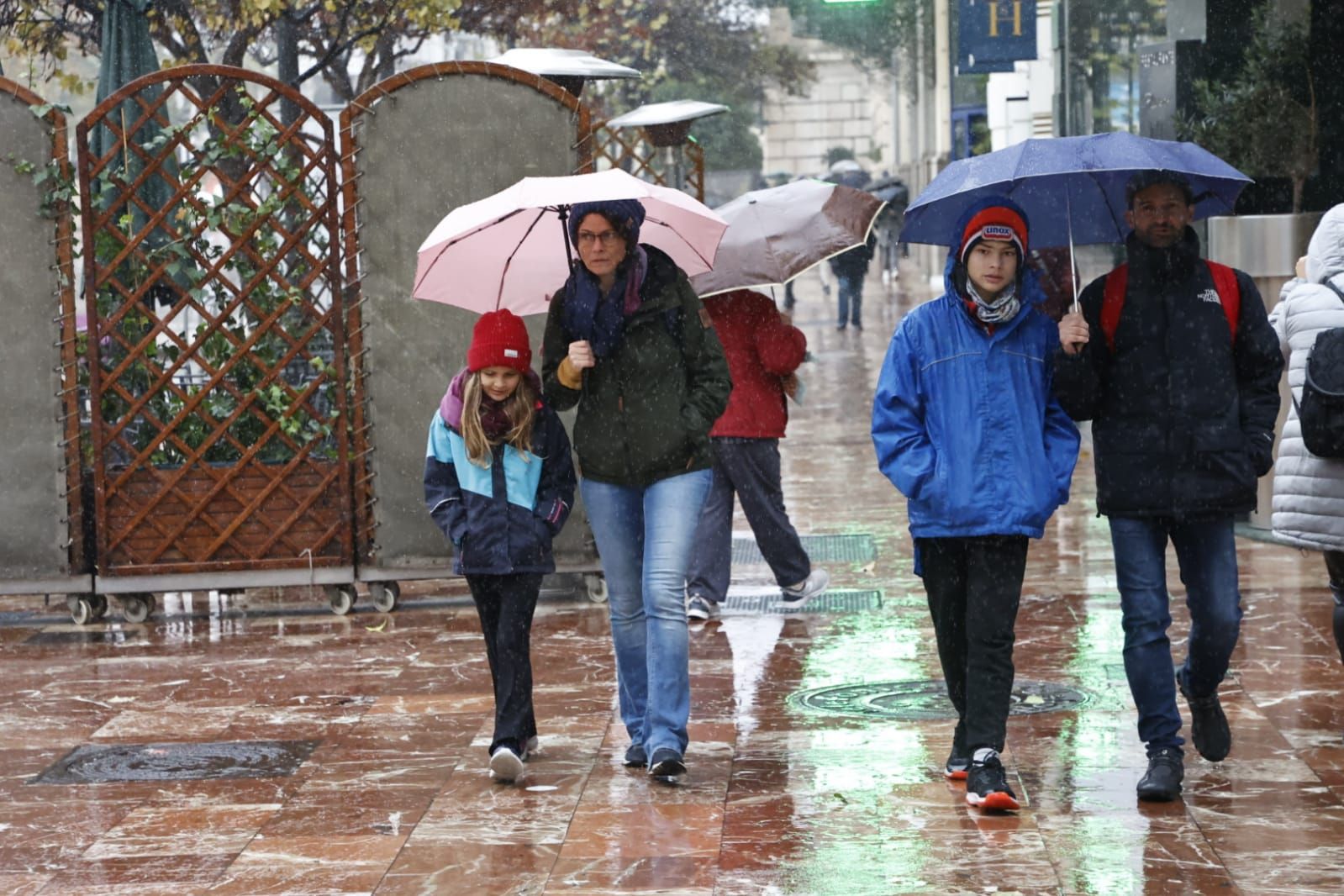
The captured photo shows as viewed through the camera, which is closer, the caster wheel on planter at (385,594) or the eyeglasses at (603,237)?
the eyeglasses at (603,237)

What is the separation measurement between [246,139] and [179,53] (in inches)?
291

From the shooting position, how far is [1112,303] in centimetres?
592

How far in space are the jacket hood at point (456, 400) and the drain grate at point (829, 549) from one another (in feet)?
14.3

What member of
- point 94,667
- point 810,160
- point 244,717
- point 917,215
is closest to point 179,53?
point 94,667

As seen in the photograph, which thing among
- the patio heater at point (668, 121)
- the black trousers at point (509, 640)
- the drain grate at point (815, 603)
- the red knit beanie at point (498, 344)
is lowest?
the drain grate at point (815, 603)

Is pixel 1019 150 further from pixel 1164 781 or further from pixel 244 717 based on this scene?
pixel 244 717

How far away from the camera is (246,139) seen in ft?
31.6

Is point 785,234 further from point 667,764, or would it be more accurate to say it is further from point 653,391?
point 667,764

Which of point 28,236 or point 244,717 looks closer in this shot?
point 244,717

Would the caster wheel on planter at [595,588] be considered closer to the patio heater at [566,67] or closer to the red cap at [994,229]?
the patio heater at [566,67]

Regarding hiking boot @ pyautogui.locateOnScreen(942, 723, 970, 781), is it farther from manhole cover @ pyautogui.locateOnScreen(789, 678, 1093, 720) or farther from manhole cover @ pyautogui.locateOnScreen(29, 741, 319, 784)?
manhole cover @ pyautogui.locateOnScreen(29, 741, 319, 784)

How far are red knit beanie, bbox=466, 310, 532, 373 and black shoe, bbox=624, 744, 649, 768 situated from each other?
1.23 meters

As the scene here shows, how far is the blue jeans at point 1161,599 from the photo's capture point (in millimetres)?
5941

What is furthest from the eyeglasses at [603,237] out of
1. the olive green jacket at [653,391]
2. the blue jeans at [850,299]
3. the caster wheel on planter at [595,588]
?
the blue jeans at [850,299]
